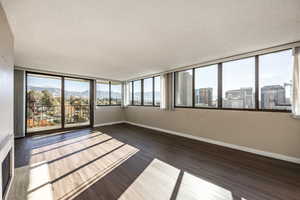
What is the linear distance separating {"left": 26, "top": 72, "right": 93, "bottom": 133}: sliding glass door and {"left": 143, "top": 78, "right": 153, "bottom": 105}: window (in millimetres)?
2416

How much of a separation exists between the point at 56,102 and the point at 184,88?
480 centimetres

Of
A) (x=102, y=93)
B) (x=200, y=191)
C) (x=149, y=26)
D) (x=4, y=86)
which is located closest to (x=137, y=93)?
(x=102, y=93)

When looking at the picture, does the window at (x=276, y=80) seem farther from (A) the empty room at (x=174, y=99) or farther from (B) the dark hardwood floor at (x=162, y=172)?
(B) the dark hardwood floor at (x=162, y=172)

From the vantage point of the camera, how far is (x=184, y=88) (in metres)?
4.45

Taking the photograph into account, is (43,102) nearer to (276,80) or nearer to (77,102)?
→ (77,102)

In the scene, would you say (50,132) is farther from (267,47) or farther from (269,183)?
(267,47)

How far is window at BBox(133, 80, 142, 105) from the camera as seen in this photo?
6258 mm

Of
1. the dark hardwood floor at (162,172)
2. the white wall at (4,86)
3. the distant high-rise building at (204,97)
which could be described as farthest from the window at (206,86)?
the white wall at (4,86)

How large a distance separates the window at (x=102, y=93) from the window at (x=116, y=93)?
261 millimetres

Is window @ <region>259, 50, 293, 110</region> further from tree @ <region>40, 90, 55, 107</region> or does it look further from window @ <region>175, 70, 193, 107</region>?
tree @ <region>40, 90, 55, 107</region>

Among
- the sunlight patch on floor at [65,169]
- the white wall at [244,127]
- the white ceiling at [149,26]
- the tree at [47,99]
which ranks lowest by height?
the sunlight patch on floor at [65,169]

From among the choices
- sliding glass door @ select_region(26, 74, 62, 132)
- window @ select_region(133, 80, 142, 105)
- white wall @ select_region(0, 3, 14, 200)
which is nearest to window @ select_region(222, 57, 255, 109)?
window @ select_region(133, 80, 142, 105)

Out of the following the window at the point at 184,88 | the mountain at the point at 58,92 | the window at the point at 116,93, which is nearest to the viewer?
the window at the point at 184,88

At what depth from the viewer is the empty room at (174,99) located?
1632mm
